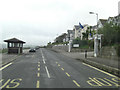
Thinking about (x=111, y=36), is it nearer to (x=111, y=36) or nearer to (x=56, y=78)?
(x=111, y=36)

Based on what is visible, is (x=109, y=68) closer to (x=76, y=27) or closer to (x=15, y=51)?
(x=15, y=51)

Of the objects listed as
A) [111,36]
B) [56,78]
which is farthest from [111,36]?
[56,78]

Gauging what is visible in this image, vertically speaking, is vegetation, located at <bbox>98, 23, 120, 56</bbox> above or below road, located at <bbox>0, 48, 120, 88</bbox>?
above

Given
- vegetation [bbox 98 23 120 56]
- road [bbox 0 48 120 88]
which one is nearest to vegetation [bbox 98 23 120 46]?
vegetation [bbox 98 23 120 56]

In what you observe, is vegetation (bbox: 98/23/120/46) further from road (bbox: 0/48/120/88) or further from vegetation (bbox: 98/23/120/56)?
road (bbox: 0/48/120/88)

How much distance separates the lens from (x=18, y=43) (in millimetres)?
39250

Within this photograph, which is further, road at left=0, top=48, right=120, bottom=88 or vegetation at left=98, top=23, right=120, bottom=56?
vegetation at left=98, top=23, right=120, bottom=56

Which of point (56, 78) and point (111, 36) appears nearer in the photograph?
point (56, 78)

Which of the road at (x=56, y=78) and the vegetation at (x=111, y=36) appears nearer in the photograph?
the road at (x=56, y=78)

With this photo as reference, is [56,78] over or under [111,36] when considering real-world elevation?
under

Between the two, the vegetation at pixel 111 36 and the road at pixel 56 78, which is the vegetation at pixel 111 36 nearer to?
the vegetation at pixel 111 36

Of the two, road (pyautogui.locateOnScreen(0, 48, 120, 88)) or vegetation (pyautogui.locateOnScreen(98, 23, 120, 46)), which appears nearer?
road (pyautogui.locateOnScreen(0, 48, 120, 88))

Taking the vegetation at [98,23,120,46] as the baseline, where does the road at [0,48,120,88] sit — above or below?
below

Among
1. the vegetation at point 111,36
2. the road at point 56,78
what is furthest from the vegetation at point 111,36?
the road at point 56,78
